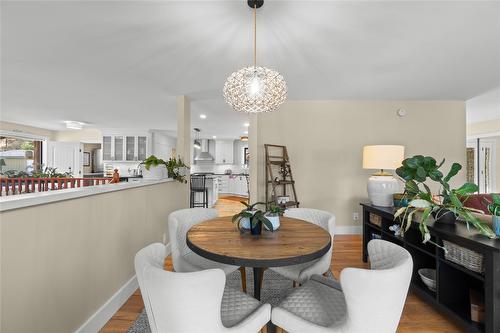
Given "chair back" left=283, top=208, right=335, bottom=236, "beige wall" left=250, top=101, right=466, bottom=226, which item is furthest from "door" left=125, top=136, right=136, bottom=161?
"chair back" left=283, top=208, right=335, bottom=236

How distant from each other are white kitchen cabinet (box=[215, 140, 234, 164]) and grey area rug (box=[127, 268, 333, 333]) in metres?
6.36

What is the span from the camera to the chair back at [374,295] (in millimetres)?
900

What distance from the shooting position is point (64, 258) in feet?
4.46

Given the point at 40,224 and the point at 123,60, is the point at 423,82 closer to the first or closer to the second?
the point at 123,60

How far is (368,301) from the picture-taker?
91 centimetres

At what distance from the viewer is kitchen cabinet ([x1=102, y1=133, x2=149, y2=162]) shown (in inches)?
276

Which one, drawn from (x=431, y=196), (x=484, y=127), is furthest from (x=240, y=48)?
(x=484, y=127)

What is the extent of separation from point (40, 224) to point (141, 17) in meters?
1.57

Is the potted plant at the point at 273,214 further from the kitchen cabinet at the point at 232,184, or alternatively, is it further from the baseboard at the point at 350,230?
the kitchen cabinet at the point at 232,184

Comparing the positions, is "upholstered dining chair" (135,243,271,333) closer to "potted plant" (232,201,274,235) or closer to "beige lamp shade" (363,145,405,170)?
"potted plant" (232,201,274,235)

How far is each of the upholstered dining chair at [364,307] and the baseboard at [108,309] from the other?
4.33 feet

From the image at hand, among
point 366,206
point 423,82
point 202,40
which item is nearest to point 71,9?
point 202,40

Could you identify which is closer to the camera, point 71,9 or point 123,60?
point 71,9

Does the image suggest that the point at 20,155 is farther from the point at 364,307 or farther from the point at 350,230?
the point at 364,307
